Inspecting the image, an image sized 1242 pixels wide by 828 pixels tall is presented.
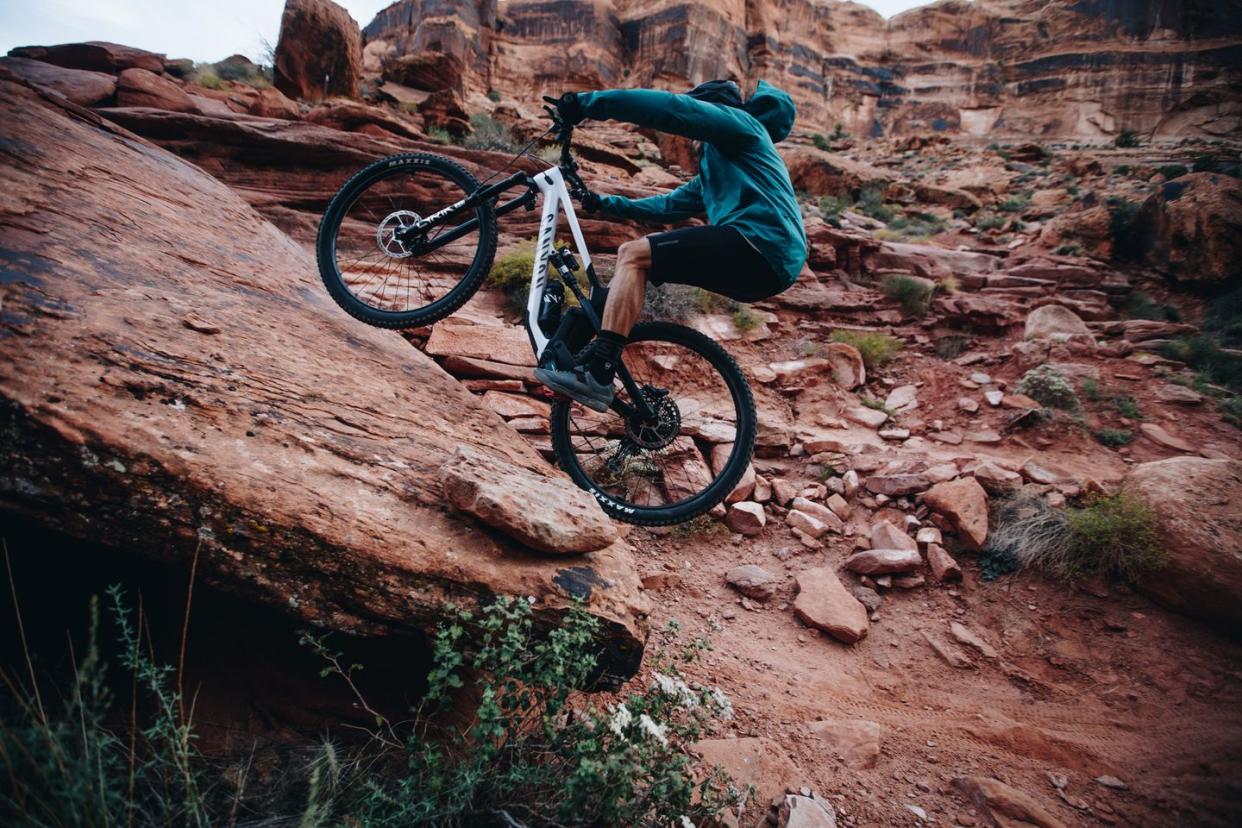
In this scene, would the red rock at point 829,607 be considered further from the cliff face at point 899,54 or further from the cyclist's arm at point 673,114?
the cliff face at point 899,54

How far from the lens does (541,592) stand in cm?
223

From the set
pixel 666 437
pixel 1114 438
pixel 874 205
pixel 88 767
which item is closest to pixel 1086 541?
pixel 1114 438

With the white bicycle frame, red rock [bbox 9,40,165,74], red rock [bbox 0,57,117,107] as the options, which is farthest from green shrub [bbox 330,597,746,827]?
red rock [bbox 9,40,165,74]

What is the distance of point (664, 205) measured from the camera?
363cm

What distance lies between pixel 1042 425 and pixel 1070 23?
155 ft

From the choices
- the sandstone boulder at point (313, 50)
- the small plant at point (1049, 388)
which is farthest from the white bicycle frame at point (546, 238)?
the sandstone boulder at point (313, 50)

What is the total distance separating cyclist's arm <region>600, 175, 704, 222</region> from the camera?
357 cm

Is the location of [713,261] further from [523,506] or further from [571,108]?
[523,506]

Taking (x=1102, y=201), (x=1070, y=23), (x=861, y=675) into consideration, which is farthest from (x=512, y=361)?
(x=1070, y=23)

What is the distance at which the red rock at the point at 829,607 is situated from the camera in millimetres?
3473

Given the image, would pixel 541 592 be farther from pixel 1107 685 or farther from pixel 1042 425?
pixel 1042 425

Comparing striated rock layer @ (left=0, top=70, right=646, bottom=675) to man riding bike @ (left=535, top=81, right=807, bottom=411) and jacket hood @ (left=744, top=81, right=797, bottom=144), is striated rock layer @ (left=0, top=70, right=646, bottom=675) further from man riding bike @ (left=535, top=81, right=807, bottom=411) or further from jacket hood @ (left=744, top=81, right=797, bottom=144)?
jacket hood @ (left=744, top=81, right=797, bottom=144)

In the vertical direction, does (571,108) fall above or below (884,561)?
above

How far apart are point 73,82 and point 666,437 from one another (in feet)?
33.5
